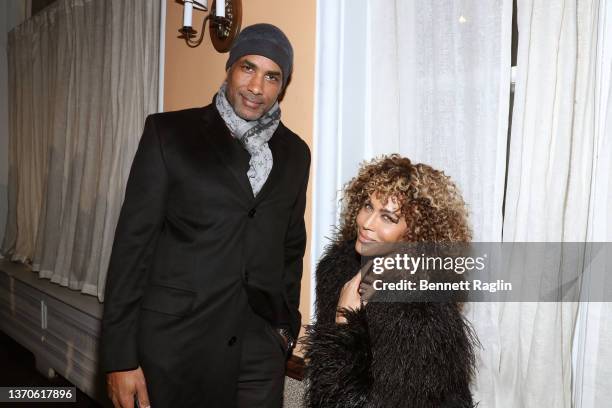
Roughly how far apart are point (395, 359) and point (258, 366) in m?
0.68

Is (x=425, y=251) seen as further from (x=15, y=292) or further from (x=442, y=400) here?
(x=15, y=292)

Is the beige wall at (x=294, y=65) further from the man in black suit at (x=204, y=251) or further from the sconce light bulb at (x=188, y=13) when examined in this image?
the man in black suit at (x=204, y=251)

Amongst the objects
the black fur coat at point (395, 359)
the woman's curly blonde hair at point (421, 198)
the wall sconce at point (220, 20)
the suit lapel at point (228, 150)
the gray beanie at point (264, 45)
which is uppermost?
the wall sconce at point (220, 20)

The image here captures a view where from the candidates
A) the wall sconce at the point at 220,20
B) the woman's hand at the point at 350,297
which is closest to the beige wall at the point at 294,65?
the wall sconce at the point at 220,20

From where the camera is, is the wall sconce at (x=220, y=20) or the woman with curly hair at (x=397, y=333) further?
the wall sconce at (x=220, y=20)

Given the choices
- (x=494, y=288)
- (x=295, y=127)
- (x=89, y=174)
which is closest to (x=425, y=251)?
(x=494, y=288)

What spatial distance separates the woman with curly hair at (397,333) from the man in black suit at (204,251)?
13.8 inches

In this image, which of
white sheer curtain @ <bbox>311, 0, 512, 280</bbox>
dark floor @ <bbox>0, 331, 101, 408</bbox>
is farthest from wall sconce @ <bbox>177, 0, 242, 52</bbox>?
dark floor @ <bbox>0, 331, 101, 408</bbox>

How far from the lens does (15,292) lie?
470 centimetres

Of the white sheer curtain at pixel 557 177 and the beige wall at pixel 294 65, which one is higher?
the beige wall at pixel 294 65

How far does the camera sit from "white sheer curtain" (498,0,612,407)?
1.52 metres

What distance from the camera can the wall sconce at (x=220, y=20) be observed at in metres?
2.50

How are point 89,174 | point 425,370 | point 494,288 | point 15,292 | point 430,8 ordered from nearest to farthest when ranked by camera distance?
point 425,370 < point 494,288 < point 430,8 < point 89,174 < point 15,292

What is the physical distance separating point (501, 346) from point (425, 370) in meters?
0.55
